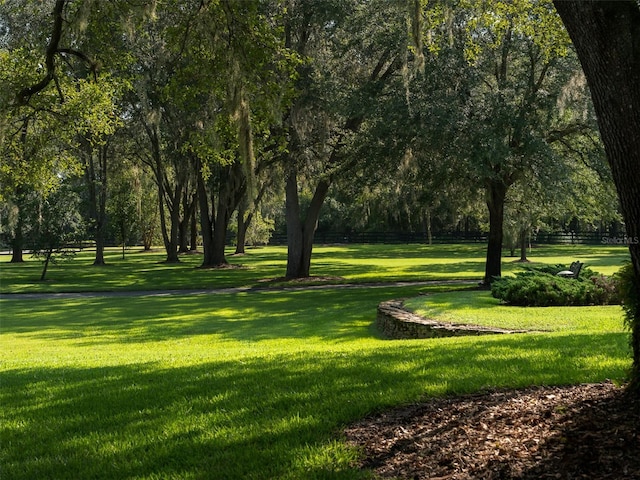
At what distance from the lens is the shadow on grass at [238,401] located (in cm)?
368

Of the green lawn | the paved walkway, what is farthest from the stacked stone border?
the paved walkway

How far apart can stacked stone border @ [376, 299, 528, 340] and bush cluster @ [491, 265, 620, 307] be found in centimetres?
237

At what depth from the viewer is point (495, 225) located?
19359 millimetres

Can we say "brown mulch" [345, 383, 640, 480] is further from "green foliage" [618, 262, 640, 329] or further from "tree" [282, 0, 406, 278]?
"tree" [282, 0, 406, 278]

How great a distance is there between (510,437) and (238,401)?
6.92ft

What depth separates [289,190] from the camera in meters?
24.6

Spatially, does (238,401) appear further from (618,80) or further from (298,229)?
(298,229)

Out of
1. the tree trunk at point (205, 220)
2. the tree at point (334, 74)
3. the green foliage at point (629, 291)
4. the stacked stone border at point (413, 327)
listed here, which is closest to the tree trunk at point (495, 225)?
the tree at point (334, 74)

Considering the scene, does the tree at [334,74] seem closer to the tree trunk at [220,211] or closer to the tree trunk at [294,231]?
the tree trunk at [294,231]

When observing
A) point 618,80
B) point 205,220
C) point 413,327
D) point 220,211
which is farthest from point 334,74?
point 618,80

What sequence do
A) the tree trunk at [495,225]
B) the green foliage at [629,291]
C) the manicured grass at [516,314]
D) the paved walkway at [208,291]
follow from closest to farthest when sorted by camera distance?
1. the green foliage at [629,291]
2. the manicured grass at [516,314]
3. the tree trunk at [495,225]
4. the paved walkway at [208,291]

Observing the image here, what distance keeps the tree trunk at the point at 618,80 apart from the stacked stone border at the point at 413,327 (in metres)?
6.10

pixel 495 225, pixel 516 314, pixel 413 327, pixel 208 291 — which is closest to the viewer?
pixel 413 327

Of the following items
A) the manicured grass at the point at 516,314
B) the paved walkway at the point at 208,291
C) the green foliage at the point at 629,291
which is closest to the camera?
the green foliage at the point at 629,291
